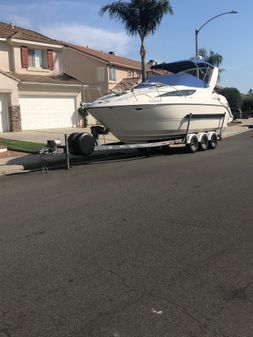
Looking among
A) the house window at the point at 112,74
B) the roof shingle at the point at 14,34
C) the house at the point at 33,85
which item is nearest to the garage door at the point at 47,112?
the house at the point at 33,85

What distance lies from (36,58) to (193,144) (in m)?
16.5

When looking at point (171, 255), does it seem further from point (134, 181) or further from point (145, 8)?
point (145, 8)

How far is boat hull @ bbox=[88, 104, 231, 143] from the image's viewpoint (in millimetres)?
14875

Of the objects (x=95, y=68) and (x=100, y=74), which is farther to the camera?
(x=95, y=68)

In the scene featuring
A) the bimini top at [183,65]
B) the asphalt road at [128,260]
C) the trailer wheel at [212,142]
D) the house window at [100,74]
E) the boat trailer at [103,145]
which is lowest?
the asphalt road at [128,260]

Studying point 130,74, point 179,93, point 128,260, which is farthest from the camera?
point 130,74

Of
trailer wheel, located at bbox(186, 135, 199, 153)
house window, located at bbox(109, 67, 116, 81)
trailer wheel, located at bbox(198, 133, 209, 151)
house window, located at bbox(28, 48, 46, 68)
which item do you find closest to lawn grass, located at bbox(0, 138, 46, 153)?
trailer wheel, located at bbox(186, 135, 199, 153)

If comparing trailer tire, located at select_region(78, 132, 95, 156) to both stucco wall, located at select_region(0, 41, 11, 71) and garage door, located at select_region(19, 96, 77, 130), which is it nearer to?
garage door, located at select_region(19, 96, 77, 130)

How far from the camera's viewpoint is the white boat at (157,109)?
1490 cm

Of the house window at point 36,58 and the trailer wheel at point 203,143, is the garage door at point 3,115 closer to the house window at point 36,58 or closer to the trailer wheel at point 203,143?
the house window at point 36,58

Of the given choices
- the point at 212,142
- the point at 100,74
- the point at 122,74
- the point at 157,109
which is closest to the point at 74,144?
the point at 157,109

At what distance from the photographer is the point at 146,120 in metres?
15.2

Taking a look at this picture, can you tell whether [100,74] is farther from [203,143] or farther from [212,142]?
[203,143]

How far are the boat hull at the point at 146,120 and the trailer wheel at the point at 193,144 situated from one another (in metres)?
0.34
